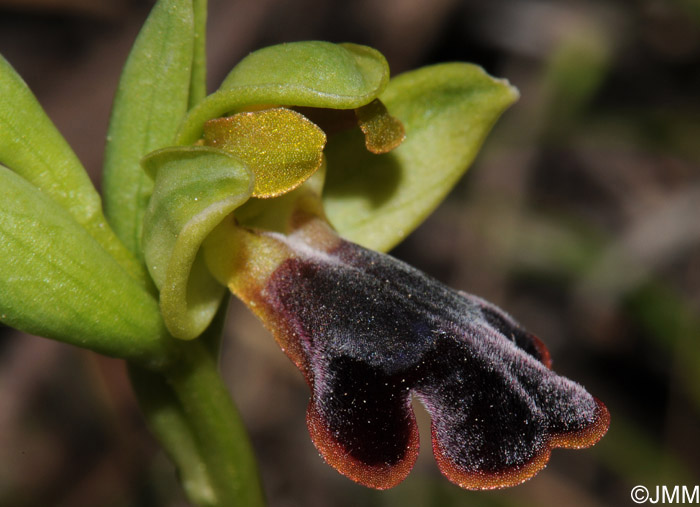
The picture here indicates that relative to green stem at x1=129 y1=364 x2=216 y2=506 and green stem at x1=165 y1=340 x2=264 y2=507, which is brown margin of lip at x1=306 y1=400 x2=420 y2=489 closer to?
green stem at x1=165 y1=340 x2=264 y2=507

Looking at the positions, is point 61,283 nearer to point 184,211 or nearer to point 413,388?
point 184,211

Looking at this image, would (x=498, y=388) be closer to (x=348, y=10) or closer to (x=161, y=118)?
(x=161, y=118)

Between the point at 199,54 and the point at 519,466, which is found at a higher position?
the point at 199,54

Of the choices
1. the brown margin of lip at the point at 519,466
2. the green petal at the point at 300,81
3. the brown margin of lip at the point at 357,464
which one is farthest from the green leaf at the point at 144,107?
the brown margin of lip at the point at 519,466

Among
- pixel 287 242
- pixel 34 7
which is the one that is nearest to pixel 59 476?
pixel 34 7
